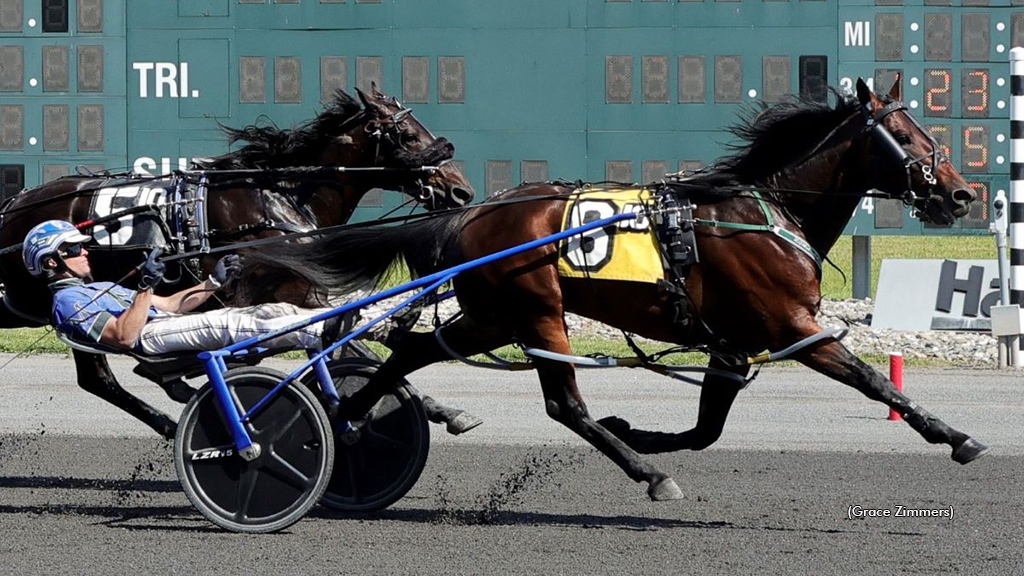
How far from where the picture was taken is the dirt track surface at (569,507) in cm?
571

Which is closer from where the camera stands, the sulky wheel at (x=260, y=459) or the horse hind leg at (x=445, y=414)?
the sulky wheel at (x=260, y=459)

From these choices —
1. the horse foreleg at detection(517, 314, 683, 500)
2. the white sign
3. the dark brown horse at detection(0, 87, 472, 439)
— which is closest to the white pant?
the horse foreleg at detection(517, 314, 683, 500)

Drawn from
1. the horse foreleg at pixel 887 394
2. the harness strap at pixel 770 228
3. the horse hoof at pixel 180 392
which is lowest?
the horse hoof at pixel 180 392

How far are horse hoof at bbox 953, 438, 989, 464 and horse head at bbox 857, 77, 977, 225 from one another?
3.21 ft

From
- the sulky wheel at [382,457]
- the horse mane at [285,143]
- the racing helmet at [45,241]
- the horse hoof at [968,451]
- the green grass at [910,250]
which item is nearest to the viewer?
the horse hoof at [968,451]

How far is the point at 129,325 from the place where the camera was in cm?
632

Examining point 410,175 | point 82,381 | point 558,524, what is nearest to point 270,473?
point 558,524

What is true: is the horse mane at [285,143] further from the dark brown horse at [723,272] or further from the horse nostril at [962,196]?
the horse nostril at [962,196]

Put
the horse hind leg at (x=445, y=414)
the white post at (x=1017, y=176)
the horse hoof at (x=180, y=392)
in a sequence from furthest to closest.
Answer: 1. the white post at (x=1017, y=176)
2. the horse hoof at (x=180, y=392)
3. the horse hind leg at (x=445, y=414)

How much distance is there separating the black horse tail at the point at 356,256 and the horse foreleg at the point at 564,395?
0.65m

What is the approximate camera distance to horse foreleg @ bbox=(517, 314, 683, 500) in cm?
657

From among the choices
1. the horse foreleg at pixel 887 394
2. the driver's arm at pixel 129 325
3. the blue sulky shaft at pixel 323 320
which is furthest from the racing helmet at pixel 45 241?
the horse foreleg at pixel 887 394

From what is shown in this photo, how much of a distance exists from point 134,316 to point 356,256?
4.05 ft

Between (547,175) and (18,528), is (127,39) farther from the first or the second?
(18,528)
